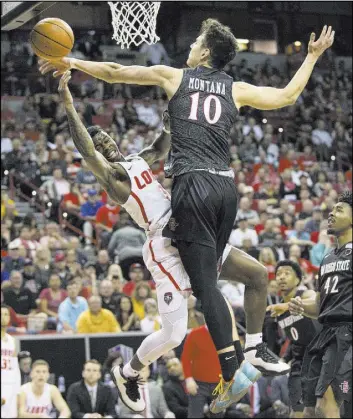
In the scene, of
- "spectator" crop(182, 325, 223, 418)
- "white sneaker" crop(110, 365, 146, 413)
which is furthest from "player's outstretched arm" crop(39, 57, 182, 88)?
"spectator" crop(182, 325, 223, 418)

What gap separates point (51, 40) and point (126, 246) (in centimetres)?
1017

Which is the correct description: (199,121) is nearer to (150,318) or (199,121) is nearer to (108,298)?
(150,318)

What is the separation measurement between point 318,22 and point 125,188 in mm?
25032

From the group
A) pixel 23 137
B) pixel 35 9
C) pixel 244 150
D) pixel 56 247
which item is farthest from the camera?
pixel 244 150

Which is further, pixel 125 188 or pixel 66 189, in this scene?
pixel 66 189

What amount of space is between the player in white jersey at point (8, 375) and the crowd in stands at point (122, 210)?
34.5 inches

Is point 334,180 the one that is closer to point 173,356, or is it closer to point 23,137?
point 23,137

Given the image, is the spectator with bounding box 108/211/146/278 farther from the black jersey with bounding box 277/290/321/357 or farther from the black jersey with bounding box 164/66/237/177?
the black jersey with bounding box 164/66/237/177

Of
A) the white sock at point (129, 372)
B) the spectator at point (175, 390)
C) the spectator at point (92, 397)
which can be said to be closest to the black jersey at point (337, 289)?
the white sock at point (129, 372)

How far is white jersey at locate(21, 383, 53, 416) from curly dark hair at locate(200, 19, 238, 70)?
23.6ft

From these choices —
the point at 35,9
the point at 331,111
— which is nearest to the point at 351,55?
the point at 331,111

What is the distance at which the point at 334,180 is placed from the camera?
80.4 ft

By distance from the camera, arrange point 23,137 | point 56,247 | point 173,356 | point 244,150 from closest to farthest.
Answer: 1. point 173,356
2. point 56,247
3. point 23,137
4. point 244,150

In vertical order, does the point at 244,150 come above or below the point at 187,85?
below
